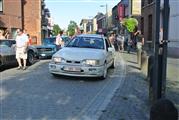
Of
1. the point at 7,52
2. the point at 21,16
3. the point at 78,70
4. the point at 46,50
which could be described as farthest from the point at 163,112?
the point at 21,16

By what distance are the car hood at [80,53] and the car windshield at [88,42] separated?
0.64 meters

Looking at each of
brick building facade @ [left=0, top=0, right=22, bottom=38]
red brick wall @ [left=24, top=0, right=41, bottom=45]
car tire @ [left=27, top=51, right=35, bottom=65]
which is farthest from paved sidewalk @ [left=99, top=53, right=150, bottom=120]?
red brick wall @ [left=24, top=0, right=41, bottom=45]

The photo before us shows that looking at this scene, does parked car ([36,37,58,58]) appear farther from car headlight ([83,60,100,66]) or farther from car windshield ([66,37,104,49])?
car headlight ([83,60,100,66])

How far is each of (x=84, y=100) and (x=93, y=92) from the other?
1.39 m

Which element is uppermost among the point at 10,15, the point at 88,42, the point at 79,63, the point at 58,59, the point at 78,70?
the point at 10,15

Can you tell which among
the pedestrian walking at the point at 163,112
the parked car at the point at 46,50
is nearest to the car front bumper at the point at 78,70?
the pedestrian walking at the point at 163,112

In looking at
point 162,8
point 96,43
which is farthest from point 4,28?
point 162,8

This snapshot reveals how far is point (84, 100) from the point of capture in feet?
32.0

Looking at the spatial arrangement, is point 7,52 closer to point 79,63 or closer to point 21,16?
point 79,63

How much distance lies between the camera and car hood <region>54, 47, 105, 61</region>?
13.5 m

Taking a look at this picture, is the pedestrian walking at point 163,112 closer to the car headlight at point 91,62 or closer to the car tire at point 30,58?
the car headlight at point 91,62

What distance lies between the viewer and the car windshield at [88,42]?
1521 cm

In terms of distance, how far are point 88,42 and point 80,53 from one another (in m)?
1.70

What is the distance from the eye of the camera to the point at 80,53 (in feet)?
45.3
